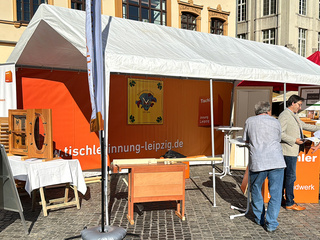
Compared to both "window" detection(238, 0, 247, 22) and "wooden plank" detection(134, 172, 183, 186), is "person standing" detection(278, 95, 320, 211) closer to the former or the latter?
"wooden plank" detection(134, 172, 183, 186)

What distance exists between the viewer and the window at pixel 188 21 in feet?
55.0

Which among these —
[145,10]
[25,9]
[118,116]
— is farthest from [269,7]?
[118,116]

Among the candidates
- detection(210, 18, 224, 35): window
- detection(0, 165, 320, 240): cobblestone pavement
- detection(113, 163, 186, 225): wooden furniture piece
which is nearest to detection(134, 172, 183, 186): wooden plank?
detection(113, 163, 186, 225): wooden furniture piece

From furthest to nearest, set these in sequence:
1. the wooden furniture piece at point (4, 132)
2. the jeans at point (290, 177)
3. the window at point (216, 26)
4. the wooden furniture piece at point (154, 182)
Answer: the window at point (216, 26), the wooden furniture piece at point (4, 132), the jeans at point (290, 177), the wooden furniture piece at point (154, 182)

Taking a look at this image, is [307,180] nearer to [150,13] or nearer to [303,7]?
[150,13]

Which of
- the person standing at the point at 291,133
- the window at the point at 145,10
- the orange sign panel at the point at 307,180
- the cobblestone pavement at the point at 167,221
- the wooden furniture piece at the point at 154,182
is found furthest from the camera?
the window at the point at 145,10

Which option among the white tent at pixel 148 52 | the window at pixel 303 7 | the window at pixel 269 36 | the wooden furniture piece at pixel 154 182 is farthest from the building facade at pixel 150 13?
the window at pixel 303 7

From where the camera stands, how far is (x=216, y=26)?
18.3m

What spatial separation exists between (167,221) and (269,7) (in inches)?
1220

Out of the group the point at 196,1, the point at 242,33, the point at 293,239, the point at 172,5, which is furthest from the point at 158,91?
the point at 242,33

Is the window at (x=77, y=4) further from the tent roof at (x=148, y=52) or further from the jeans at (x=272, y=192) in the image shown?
the jeans at (x=272, y=192)

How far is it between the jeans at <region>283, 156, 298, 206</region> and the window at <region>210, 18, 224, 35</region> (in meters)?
14.0

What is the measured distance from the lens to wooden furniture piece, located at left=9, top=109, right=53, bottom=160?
482cm

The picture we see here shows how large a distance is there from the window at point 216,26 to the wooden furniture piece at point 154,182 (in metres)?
14.6
